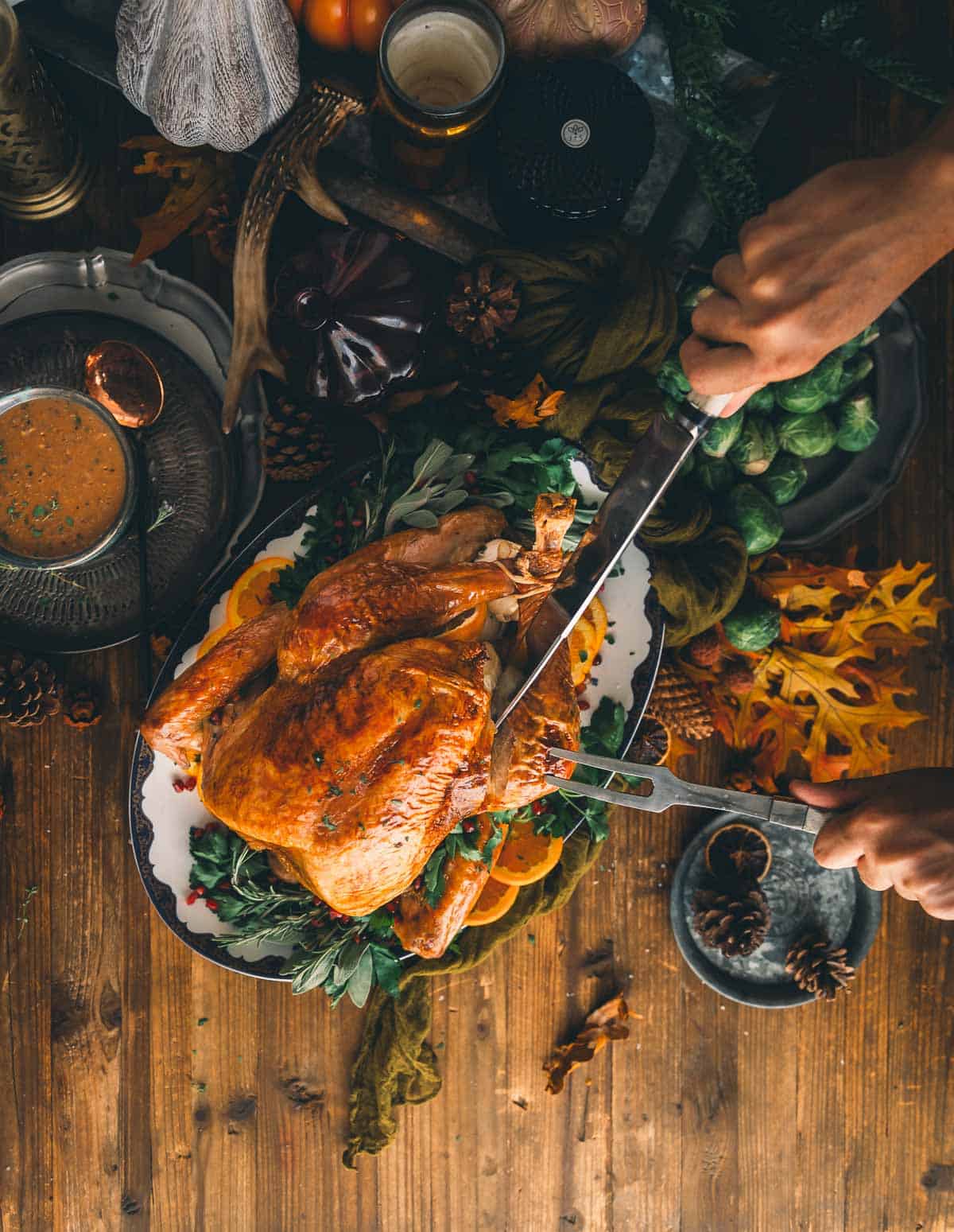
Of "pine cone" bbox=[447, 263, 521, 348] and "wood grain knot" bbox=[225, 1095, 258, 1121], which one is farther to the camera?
"wood grain knot" bbox=[225, 1095, 258, 1121]

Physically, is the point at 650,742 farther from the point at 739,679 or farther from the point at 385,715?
the point at 385,715

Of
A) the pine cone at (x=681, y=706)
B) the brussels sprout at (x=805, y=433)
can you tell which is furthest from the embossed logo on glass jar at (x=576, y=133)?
the pine cone at (x=681, y=706)

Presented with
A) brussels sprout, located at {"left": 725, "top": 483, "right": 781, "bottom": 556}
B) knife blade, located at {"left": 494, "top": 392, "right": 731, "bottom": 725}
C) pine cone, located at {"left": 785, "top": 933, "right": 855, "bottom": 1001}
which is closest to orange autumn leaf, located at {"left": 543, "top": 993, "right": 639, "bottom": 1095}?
pine cone, located at {"left": 785, "top": 933, "right": 855, "bottom": 1001}

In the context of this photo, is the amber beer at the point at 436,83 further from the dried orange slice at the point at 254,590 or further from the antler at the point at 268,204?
the dried orange slice at the point at 254,590

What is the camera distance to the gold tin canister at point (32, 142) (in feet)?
3.75

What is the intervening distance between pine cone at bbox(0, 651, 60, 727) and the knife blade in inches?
26.6

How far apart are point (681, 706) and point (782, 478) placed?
0.36m

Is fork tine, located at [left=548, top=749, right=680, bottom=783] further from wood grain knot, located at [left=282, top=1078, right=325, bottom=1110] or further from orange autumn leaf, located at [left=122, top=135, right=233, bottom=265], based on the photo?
orange autumn leaf, located at [left=122, top=135, right=233, bottom=265]

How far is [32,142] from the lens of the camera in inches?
48.9

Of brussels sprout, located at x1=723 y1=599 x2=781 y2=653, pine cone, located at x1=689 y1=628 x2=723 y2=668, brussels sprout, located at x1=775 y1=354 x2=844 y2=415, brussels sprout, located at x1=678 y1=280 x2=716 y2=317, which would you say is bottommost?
pine cone, located at x1=689 y1=628 x2=723 y2=668

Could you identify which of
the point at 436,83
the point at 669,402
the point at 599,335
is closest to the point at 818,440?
the point at 669,402

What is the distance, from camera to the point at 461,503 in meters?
1.25

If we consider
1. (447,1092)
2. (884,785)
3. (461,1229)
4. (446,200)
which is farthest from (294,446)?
(461,1229)

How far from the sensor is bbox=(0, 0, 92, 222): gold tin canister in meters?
1.14
